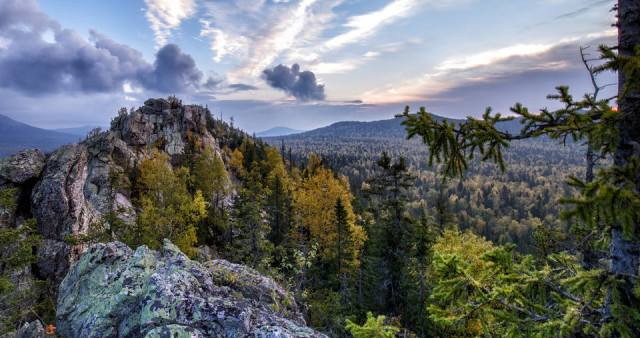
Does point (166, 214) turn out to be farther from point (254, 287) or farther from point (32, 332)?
point (254, 287)

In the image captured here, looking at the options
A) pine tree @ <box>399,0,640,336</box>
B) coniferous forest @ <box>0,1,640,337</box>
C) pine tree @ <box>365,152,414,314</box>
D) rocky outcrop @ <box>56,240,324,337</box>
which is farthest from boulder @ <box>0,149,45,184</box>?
pine tree @ <box>399,0,640,336</box>

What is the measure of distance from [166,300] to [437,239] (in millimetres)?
24712

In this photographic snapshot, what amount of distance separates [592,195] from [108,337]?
10.2 metres

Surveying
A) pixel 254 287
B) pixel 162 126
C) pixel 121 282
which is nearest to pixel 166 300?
pixel 121 282

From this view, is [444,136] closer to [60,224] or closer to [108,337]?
[108,337]

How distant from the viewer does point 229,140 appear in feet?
264

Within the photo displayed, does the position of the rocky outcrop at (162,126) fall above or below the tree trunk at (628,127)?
above

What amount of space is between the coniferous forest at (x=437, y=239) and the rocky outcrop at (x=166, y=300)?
1.85m

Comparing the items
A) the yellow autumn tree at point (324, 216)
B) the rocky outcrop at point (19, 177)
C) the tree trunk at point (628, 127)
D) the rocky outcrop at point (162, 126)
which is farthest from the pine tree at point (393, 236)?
the rocky outcrop at point (162, 126)

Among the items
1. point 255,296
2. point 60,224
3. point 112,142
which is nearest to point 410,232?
point 255,296

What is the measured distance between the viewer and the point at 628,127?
144 inches

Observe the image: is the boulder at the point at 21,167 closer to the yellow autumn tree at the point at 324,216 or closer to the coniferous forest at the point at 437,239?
the coniferous forest at the point at 437,239

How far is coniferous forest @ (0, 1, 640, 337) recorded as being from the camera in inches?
143

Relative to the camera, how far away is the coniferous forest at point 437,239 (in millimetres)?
3621
